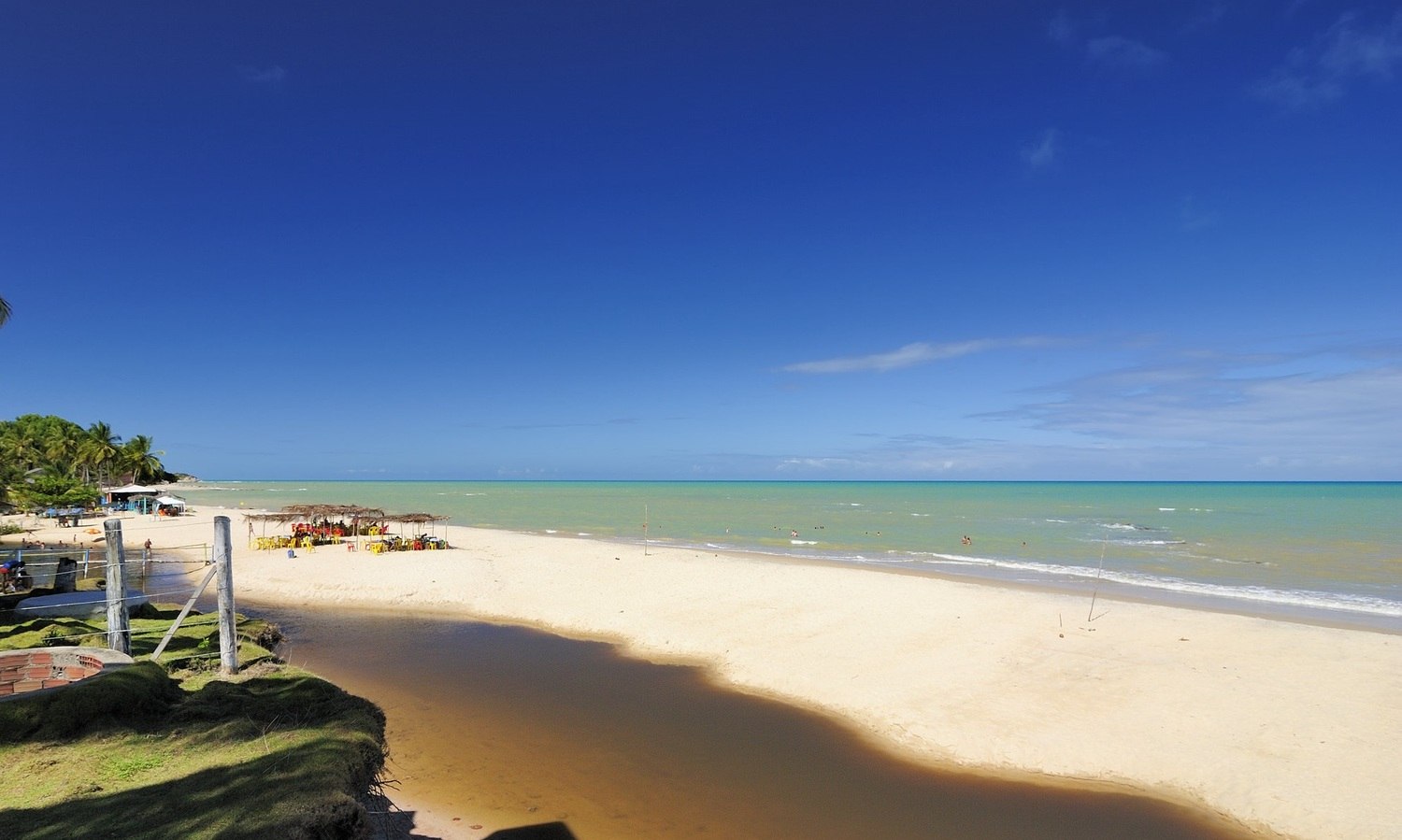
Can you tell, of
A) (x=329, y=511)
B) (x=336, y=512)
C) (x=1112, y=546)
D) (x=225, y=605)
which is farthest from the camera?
(x=1112, y=546)

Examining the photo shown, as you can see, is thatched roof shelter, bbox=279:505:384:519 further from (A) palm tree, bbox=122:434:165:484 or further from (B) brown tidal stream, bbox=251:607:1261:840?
(A) palm tree, bbox=122:434:165:484

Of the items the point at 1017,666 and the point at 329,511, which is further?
the point at 329,511

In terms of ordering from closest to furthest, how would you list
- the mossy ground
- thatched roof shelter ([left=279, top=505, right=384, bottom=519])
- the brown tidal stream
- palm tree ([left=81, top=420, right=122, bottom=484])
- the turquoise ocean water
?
the mossy ground → the brown tidal stream → the turquoise ocean water → thatched roof shelter ([left=279, top=505, right=384, bottom=519]) → palm tree ([left=81, top=420, right=122, bottom=484])

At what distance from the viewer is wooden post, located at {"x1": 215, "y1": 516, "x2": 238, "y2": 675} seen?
957 cm

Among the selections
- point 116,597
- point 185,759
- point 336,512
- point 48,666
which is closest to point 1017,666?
point 185,759

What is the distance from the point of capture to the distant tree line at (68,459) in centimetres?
4053

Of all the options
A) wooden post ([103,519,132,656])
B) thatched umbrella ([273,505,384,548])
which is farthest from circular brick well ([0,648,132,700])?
thatched umbrella ([273,505,384,548])

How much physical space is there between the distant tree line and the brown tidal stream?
40043mm

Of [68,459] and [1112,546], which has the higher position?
[68,459]

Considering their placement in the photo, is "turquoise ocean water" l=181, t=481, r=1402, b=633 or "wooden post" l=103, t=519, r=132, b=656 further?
"turquoise ocean water" l=181, t=481, r=1402, b=633

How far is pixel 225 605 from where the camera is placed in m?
9.62

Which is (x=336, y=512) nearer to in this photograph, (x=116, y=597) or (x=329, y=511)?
(x=329, y=511)

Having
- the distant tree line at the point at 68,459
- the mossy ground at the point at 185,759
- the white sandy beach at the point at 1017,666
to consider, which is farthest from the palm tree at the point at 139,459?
the mossy ground at the point at 185,759

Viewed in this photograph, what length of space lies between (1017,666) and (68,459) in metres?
82.2
